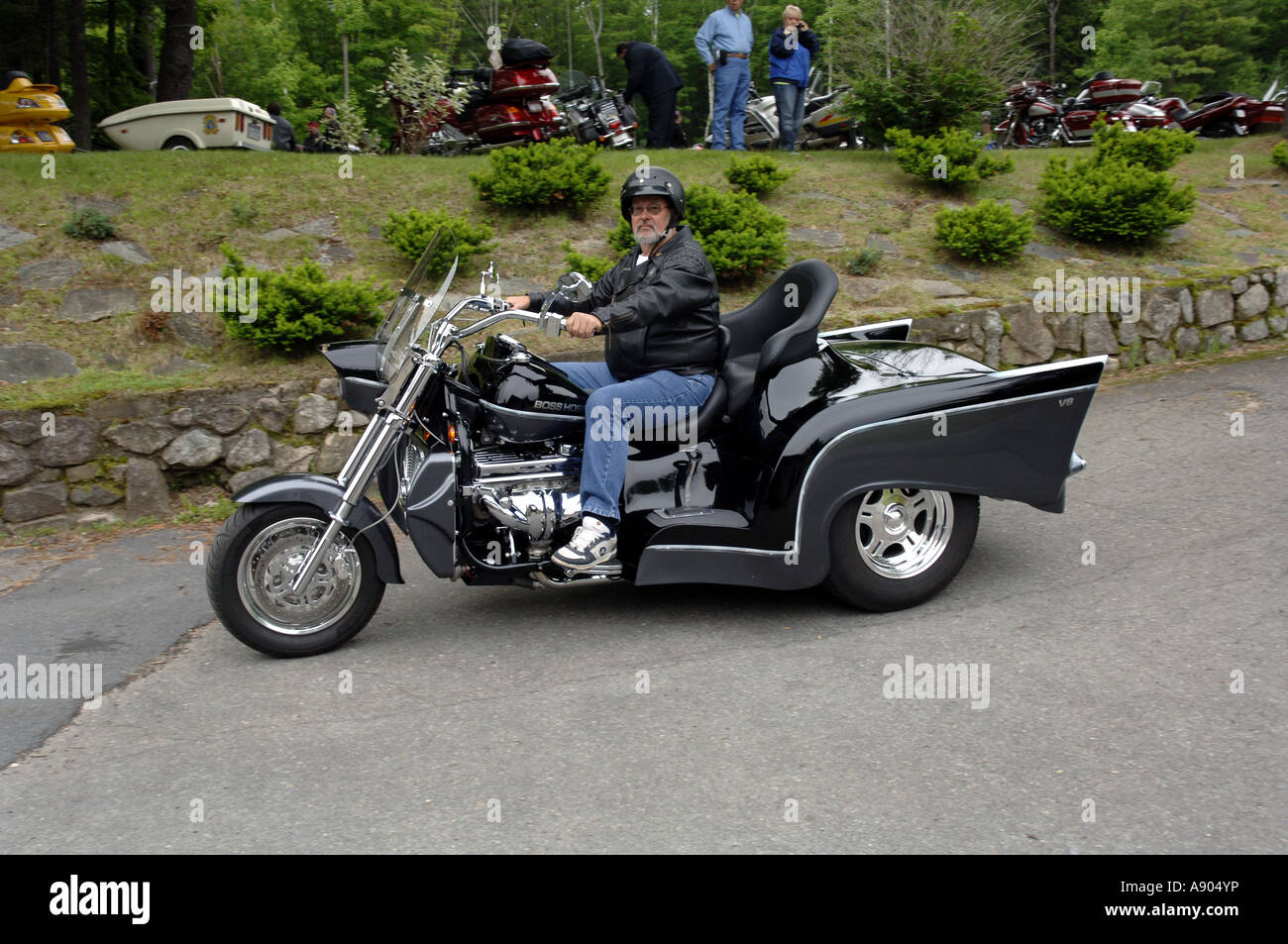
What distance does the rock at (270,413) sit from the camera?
24.1 feet

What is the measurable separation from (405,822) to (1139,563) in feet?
12.3

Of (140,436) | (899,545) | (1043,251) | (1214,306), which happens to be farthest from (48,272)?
(1214,306)

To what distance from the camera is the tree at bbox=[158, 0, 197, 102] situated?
15164 mm

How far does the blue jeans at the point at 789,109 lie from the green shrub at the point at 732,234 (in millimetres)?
3648

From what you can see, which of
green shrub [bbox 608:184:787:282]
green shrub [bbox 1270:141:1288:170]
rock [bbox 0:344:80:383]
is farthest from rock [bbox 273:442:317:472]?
green shrub [bbox 1270:141:1288:170]

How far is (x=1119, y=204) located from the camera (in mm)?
9805

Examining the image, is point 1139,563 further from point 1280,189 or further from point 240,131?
point 240,131

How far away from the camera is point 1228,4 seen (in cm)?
3394

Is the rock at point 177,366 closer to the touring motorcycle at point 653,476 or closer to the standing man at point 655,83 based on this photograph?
the touring motorcycle at point 653,476

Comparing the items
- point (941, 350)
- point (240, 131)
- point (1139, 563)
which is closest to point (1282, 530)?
point (1139, 563)

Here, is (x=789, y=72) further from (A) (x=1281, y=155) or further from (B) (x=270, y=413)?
(B) (x=270, y=413)

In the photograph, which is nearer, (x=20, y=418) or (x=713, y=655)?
(x=713, y=655)

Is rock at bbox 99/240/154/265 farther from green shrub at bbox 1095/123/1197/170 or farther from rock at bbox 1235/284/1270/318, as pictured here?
rock at bbox 1235/284/1270/318

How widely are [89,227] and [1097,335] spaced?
8.43 m
